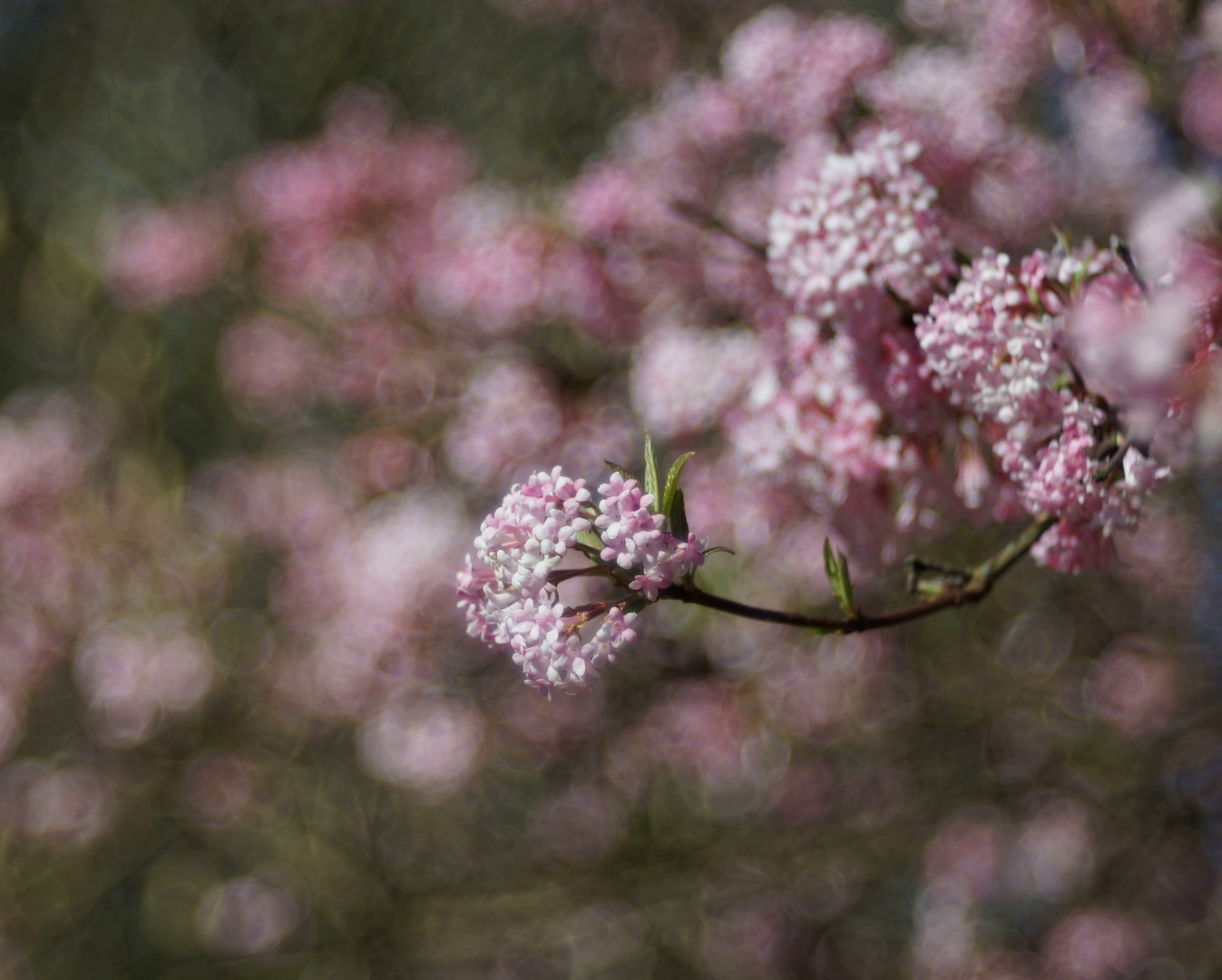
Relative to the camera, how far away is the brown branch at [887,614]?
0.60m

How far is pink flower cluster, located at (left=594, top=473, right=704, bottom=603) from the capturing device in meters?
0.58

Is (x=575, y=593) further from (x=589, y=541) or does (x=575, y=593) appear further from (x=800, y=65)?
(x=589, y=541)

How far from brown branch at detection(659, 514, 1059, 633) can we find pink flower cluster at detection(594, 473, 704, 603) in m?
0.02

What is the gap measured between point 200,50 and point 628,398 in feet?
11.8

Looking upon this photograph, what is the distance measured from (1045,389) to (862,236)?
0.23 meters

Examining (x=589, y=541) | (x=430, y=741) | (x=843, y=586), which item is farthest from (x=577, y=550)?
(x=430, y=741)

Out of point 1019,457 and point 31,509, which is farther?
point 31,509

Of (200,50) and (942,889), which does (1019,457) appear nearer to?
(942,889)

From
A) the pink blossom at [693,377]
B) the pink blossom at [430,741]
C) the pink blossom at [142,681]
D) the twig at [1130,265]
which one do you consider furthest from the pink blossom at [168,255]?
the twig at [1130,265]

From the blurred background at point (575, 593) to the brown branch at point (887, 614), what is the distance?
0.12 metres

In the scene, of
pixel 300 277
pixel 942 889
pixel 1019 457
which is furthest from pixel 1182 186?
pixel 942 889

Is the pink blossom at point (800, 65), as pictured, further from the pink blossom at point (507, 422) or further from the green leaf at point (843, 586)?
the green leaf at point (843, 586)

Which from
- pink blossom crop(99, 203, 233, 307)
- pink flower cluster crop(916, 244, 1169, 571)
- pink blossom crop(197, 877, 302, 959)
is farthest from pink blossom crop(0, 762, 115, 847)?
pink flower cluster crop(916, 244, 1169, 571)

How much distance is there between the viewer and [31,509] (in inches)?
107
